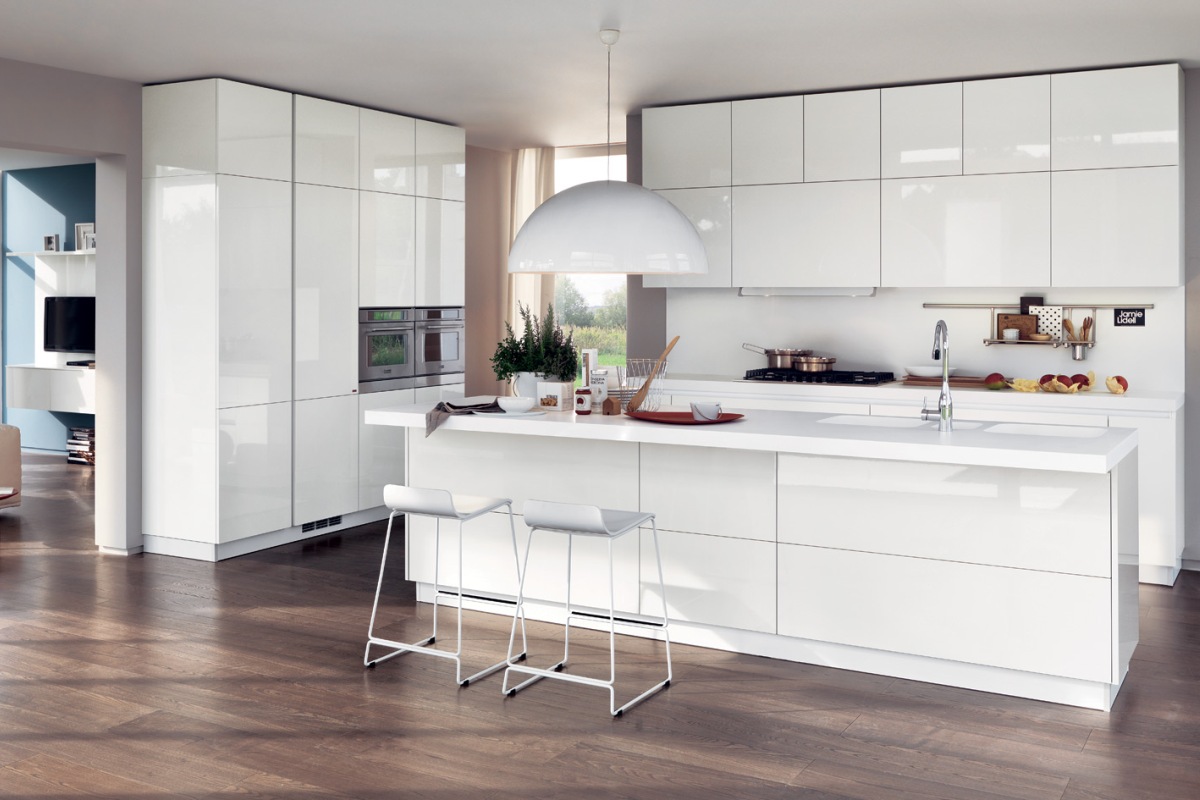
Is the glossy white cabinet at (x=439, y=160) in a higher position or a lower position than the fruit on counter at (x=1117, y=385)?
higher

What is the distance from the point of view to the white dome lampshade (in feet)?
14.1

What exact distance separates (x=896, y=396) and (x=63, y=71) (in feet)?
15.4

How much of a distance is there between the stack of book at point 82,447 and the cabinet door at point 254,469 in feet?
13.9

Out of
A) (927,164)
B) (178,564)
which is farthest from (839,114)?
(178,564)

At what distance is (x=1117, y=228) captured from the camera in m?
5.71

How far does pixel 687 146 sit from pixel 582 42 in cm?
168

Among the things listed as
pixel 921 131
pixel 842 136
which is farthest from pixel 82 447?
pixel 921 131

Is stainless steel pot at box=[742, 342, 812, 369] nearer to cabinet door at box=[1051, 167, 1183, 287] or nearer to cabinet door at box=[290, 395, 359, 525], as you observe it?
cabinet door at box=[1051, 167, 1183, 287]

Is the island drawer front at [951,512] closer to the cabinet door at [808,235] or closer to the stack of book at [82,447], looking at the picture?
the cabinet door at [808,235]

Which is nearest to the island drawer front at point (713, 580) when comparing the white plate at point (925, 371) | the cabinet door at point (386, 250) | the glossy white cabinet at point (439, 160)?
the white plate at point (925, 371)

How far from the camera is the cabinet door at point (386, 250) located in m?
6.93

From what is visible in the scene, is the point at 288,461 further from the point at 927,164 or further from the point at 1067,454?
the point at 1067,454

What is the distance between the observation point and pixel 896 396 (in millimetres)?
6082

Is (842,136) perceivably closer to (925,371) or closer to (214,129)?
(925,371)
